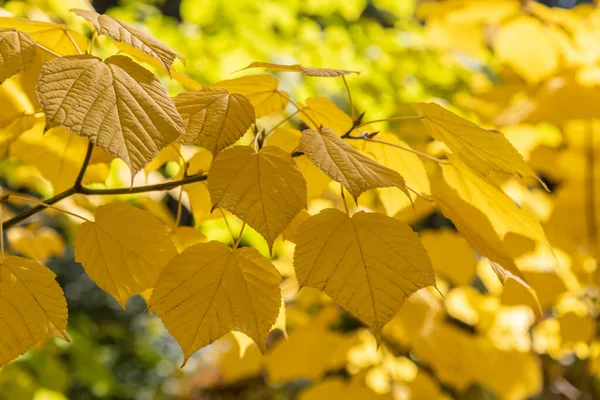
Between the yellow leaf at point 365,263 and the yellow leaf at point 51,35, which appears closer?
the yellow leaf at point 365,263

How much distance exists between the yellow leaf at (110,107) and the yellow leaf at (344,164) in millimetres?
90

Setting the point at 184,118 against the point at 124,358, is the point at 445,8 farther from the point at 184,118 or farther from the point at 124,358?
the point at 124,358

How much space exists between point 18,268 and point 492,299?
64.4 inches

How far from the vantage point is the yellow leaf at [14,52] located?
40 centimetres

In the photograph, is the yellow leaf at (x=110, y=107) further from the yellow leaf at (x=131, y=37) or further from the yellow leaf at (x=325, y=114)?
the yellow leaf at (x=325, y=114)

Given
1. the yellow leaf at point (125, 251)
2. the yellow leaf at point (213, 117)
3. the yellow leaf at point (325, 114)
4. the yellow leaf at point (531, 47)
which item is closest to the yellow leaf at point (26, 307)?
the yellow leaf at point (125, 251)

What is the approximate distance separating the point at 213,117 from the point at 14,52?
0.45 ft

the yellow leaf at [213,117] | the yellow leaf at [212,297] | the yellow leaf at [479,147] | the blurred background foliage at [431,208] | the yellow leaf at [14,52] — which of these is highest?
the yellow leaf at [14,52]

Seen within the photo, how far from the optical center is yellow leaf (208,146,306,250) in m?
0.40

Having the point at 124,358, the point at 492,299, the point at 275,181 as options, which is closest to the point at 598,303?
the point at 492,299

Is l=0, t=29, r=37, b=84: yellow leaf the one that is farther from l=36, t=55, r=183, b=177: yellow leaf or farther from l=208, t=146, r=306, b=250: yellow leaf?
l=208, t=146, r=306, b=250: yellow leaf

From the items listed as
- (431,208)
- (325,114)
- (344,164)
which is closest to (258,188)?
(344,164)

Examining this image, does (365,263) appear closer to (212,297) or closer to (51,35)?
(212,297)

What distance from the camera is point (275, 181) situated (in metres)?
0.42
